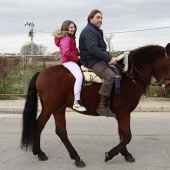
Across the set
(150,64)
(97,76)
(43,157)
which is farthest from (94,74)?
(43,157)

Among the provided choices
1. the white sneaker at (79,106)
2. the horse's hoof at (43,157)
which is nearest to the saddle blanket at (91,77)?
the white sneaker at (79,106)

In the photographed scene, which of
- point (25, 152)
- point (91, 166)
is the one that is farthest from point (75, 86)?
point (25, 152)

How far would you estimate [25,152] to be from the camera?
5.88 m

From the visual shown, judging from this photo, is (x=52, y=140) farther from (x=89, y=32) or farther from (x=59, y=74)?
(x=89, y=32)

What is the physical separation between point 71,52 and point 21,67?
9.49m

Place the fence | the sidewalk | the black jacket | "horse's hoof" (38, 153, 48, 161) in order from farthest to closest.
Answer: the fence, the sidewalk, "horse's hoof" (38, 153, 48, 161), the black jacket

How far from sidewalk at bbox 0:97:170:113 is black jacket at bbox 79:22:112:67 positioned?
5.47 meters

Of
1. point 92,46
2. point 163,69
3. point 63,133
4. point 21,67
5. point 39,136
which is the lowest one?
point 39,136

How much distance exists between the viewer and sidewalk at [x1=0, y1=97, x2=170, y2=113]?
1106cm

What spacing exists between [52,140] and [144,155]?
213 centimetres

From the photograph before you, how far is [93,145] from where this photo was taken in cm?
630

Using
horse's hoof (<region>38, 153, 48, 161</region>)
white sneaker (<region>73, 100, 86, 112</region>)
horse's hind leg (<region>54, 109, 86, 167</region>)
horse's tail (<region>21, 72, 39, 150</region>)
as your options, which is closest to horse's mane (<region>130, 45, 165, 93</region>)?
white sneaker (<region>73, 100, 86, 112</region>)

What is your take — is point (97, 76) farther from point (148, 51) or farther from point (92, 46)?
point (148, 51)

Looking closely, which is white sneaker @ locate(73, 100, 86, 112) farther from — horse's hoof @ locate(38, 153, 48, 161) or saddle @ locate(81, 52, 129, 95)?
horse's hoof @ locate(38, 153, 48, 161)
